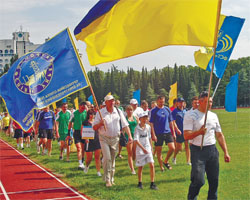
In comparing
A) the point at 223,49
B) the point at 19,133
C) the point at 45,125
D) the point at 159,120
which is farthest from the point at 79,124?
the point at 19,133

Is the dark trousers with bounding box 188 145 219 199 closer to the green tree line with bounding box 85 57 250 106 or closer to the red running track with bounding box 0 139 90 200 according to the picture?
the red running track with bounding box 0 139 90 200

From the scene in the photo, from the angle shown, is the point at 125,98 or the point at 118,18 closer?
the point at 118,18

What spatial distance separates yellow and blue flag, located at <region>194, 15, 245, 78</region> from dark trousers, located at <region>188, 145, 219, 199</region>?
4.00 meters

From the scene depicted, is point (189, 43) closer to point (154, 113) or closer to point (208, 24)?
point (208, 24)

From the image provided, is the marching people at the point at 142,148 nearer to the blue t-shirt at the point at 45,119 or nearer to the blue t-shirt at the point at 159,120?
the blue t-shirt at the point at 159,120

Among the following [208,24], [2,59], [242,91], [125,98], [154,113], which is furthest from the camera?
[2,59]

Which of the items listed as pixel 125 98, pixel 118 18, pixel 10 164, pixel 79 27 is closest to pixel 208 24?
pixel 118 18

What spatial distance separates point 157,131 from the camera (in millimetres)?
10438

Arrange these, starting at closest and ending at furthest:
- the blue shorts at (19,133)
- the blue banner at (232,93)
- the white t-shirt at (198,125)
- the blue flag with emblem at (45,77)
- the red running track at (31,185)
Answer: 1. the white t-shirt at (198,125)
2. the red running track at (31,185)
3. the blue flag with emblem at (45,77)
4. the blue shorts at (19,133)
5. the blue banner at (232,93)

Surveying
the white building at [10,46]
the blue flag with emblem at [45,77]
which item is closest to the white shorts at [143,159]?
the blue flag with emblem at [45,77]

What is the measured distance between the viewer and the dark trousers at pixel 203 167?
5.87 meters

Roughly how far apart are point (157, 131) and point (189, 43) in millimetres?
4759

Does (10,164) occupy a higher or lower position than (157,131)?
lower

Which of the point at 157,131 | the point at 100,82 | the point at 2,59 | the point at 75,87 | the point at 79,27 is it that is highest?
the point at 2,59
